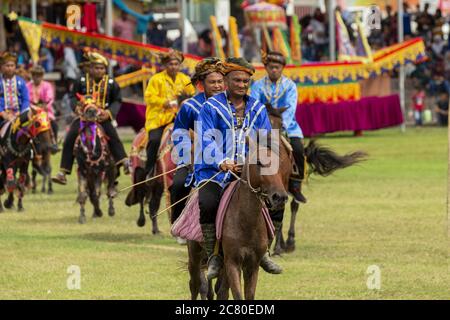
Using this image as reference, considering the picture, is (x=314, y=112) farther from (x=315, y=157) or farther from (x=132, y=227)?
(x=315, y=157)

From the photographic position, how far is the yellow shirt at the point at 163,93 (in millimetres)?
16906

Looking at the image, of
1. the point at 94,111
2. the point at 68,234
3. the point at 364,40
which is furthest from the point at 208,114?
the point at 364,40

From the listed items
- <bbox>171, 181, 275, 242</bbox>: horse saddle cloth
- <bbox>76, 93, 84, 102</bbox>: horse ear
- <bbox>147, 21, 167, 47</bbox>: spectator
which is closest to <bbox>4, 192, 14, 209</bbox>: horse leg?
<bbox>76, 93, 84, 102</bbox>: horse ear

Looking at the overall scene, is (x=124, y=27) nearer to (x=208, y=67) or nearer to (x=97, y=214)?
(x=97, y=214)

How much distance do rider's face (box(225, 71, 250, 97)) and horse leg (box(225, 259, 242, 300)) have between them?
130cm

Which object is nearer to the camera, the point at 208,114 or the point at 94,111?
the point at 208,114

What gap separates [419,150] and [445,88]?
7399 mm

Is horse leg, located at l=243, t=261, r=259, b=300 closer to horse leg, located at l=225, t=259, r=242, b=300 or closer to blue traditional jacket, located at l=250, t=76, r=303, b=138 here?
horse leg, located at l=225, t=259, r=242, b=300

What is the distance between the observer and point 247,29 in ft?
121

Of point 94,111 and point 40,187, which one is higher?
point 94,111

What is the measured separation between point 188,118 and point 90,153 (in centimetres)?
740

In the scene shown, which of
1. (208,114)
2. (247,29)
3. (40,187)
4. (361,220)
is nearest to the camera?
(208,114)

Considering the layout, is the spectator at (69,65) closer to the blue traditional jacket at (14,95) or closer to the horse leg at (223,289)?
the blue traditional jacket at (14,95)

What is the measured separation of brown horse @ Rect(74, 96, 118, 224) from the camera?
1894cm
